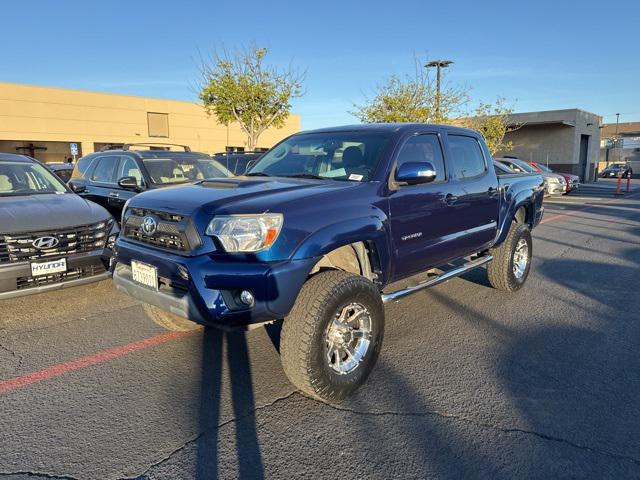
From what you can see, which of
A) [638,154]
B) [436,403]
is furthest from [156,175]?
[638,154]

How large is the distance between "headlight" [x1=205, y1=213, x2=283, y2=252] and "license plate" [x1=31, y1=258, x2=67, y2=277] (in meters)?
2.60

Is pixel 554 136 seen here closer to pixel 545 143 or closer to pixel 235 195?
pixel 545 143

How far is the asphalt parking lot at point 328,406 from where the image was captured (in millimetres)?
2562

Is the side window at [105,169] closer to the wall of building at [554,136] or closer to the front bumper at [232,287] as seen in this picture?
the front bumper at [232,287]

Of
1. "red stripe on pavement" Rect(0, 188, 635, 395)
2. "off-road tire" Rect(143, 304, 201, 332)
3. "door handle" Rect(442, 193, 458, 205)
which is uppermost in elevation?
"door handle" Rect(442, 193, 458, 205)

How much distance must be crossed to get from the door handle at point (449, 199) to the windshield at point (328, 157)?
829 mm

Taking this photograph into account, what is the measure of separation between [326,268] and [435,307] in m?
2.17

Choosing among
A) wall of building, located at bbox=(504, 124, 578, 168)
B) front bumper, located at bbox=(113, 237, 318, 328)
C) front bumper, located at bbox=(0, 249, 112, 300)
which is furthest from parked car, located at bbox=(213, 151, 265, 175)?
wall of building, located at bbox=(504, 124, 578, 168)

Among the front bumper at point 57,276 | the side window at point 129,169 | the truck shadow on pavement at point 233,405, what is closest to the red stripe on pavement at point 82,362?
the truck shadow on pavement at point 233,405

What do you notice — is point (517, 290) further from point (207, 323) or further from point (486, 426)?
point (207, 323)

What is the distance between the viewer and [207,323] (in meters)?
2.96

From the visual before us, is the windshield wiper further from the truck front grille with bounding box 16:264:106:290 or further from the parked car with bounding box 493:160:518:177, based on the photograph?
the parked car with bounding box 493:160:518:177

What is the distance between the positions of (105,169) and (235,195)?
6160 mm

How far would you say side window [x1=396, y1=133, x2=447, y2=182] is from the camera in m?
4.06
